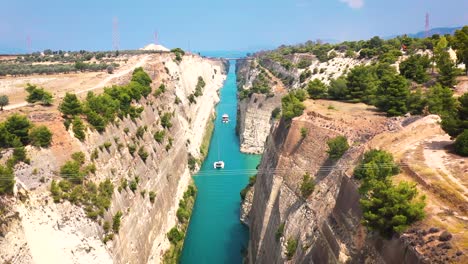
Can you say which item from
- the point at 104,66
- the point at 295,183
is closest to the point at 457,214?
the point at 295,183

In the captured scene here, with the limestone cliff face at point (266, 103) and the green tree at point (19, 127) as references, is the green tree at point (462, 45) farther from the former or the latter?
the green tree at point (19, 127)

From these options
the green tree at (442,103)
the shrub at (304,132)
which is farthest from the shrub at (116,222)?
the green tree at (442,103)

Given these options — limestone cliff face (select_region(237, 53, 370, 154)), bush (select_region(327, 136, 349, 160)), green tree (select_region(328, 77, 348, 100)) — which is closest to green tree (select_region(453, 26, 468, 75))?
green tree (select_region(328, 77, 348, 100))

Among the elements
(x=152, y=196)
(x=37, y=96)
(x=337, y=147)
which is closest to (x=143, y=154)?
(x=152, y=196)

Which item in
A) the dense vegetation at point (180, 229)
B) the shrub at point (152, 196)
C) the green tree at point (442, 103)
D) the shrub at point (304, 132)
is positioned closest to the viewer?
the green tree at point (442, 103)

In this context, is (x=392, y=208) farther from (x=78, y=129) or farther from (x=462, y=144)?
(x=78, y=129)
